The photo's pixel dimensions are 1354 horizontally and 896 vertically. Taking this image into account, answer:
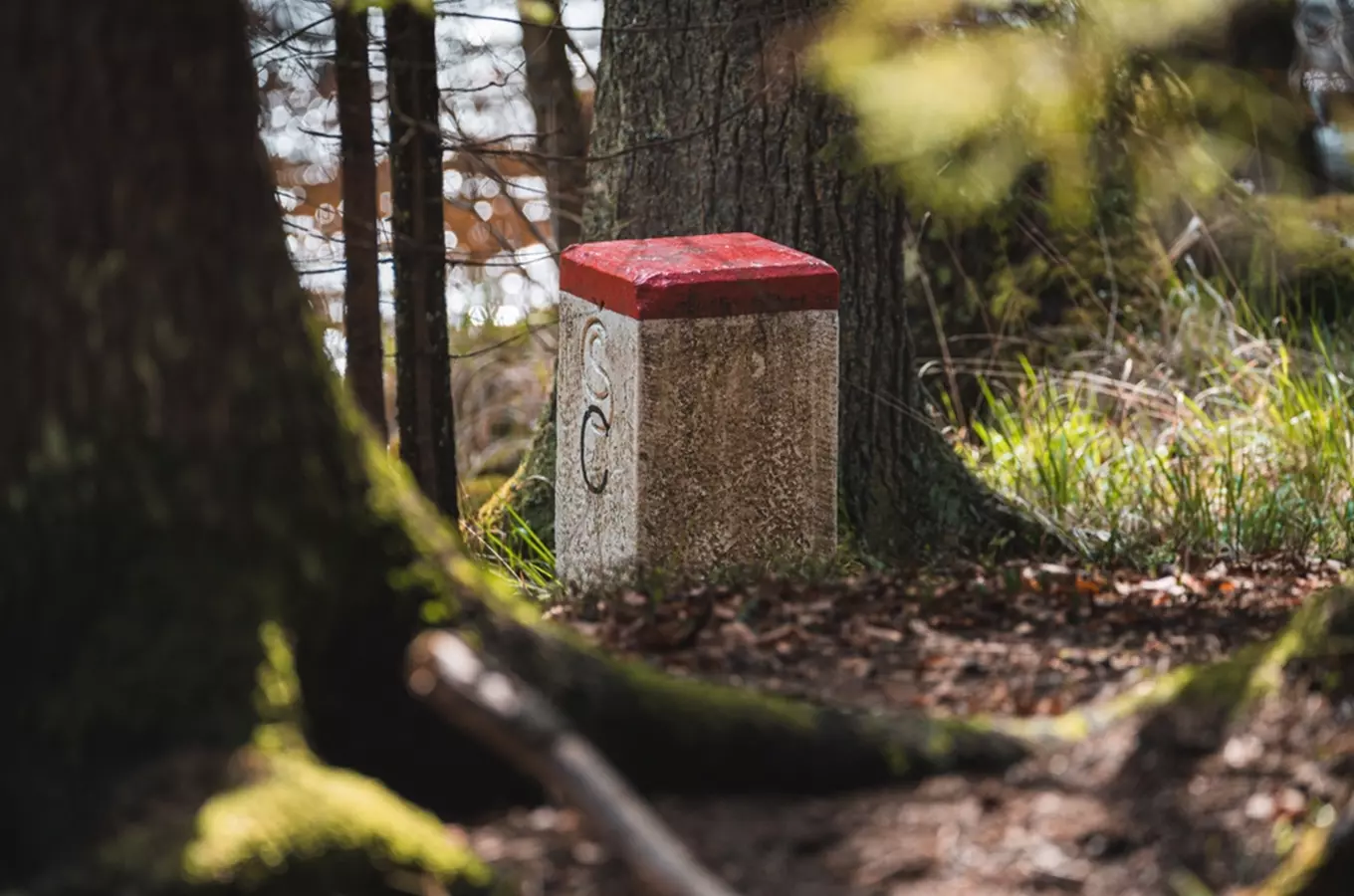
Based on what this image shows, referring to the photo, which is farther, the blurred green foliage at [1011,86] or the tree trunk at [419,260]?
the tree trunk at [419,260]

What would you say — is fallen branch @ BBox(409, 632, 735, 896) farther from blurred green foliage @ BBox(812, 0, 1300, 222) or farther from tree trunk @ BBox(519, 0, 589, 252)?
tree trunk @ BBox(519, 0, 589, 252)

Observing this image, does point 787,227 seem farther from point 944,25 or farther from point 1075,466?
point 1075,466

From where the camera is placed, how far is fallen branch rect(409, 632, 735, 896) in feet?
7.31

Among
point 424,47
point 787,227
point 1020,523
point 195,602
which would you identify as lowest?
point 1020,523

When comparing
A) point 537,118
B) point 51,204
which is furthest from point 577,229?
point 51,204

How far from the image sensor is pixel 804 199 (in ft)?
19.7

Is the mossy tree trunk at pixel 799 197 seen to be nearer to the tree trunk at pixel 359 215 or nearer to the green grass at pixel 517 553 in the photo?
the tree trunk at pixel 359 215

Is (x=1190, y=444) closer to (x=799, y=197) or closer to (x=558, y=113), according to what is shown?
(x=799, y=197)

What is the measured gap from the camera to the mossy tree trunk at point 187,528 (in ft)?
8.13

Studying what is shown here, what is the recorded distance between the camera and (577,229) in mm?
9906

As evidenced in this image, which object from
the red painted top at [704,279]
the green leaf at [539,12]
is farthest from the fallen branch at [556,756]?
the green leaf at [539,12]

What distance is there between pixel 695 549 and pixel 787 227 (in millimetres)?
1559

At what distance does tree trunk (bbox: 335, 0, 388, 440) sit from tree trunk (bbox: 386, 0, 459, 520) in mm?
85

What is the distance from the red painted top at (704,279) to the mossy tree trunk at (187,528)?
221 cm
